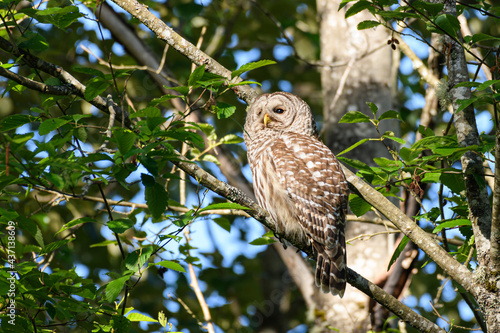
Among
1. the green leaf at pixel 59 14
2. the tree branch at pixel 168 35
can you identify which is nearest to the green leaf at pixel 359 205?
the tree branch at pixel 168 35

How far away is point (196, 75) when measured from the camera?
8.45 ft

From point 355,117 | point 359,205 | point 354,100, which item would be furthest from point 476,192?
point 354,100

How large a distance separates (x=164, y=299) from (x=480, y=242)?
530 centimetres

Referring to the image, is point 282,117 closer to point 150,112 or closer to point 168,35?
point 168,35

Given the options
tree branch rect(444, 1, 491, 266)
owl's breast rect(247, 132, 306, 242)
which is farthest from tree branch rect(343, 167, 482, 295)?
owl's breast rect(247, 132, 306, 242)

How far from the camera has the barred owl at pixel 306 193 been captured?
12.2 feet

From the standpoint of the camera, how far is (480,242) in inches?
116

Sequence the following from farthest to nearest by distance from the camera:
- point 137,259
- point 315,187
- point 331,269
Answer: point 315,187
point 331,269
point 137,259

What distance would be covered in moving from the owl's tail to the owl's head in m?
1.50

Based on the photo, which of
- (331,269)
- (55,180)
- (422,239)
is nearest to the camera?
(55,180)

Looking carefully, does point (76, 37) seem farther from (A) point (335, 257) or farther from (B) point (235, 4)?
(A) point (335, 257)

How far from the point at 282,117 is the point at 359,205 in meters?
1.89

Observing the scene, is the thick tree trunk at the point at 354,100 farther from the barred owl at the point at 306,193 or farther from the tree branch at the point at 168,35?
the tree branch at the point at 168,35

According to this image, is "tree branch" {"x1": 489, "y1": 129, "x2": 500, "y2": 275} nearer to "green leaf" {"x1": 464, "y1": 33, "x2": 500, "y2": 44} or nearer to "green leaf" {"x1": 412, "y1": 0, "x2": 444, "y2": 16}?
"green leaf" {"x1": 464, "y1": 33, "x2": 500, "y2": 44}
